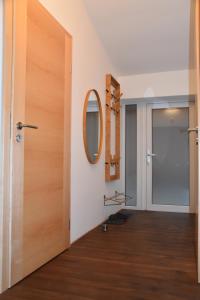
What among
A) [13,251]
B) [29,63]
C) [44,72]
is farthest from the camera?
[44,72]

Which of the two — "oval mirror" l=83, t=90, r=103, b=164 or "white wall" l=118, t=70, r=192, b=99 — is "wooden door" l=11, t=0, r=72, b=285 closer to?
"oval mirror" l=83, t=90, r=103, b=164

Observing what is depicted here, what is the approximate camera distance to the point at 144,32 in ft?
11.1

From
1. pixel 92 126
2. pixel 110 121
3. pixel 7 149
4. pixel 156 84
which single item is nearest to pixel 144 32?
pixel 156 84

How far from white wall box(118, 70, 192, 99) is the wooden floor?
2.08 m

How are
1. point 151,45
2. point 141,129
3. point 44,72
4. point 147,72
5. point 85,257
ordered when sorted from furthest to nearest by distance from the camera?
point 141,129
point 147,72
point 151,45
point 85,257
point 44,72

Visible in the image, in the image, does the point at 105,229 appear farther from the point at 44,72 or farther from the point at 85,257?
the point at 44,72

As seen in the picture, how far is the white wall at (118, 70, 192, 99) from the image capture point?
162 inches

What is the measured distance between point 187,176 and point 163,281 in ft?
8.82

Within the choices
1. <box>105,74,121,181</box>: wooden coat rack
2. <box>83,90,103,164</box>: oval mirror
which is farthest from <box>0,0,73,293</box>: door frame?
<box>105,74,121,181</box>: wooden coat rack

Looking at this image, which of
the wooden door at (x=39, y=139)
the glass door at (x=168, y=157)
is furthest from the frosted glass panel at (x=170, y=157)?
the wooden door at (x=39, y=139)

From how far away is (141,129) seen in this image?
4.57 m

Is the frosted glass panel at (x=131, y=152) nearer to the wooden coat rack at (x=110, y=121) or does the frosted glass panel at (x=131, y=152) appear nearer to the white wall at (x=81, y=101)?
the wooden coat rack at (x=110, y=121)

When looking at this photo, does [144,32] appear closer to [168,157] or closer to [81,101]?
[81,101]

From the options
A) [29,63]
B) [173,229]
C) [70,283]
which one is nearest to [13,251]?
[70,283]
